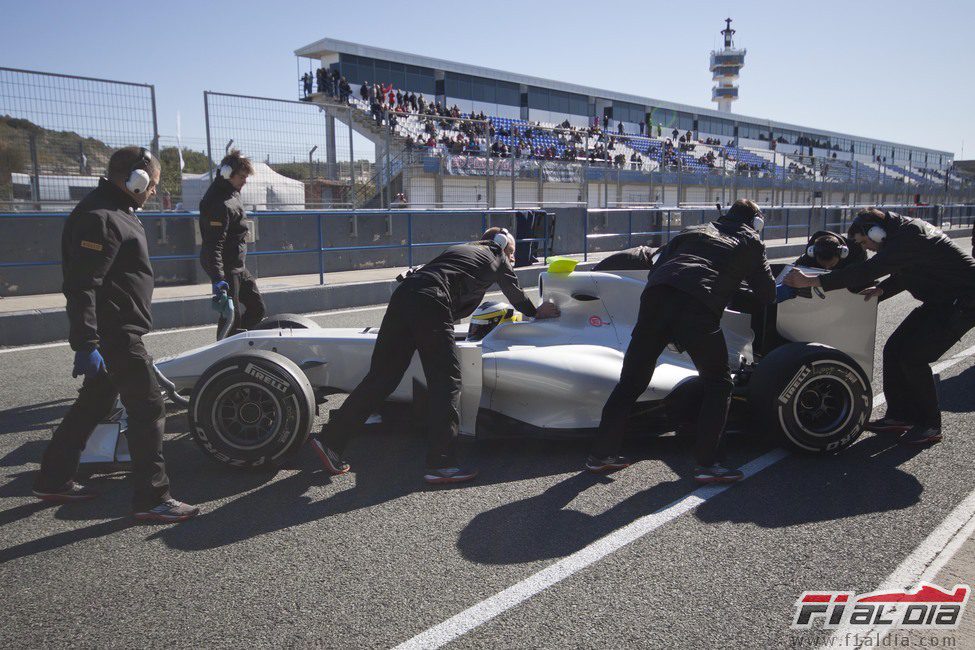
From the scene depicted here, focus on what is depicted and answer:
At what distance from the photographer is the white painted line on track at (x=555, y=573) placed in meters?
2.63

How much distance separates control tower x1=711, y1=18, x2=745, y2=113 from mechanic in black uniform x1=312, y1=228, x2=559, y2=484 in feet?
348

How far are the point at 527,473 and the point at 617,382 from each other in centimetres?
77

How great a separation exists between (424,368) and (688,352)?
146 centimetres

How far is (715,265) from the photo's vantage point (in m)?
4.05

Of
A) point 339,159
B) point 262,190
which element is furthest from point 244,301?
point 339,159

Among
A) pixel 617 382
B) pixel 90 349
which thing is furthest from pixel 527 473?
pixel 90 349

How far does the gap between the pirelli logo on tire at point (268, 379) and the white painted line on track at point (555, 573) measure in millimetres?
1789

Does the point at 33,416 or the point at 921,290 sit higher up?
the point at 921,290

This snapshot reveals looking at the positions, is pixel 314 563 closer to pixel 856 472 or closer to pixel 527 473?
pixel 527 473

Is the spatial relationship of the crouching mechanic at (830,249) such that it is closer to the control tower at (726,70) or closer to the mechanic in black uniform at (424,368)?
the mechanic in black uniform at (424,368)

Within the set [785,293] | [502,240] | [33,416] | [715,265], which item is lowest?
[33,416]

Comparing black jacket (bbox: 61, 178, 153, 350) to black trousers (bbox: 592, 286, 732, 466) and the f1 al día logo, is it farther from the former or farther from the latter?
the f1 al día logo

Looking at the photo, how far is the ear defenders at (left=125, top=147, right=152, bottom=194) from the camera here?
137 inches

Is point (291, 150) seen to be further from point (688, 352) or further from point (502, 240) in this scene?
point (688, 352)
